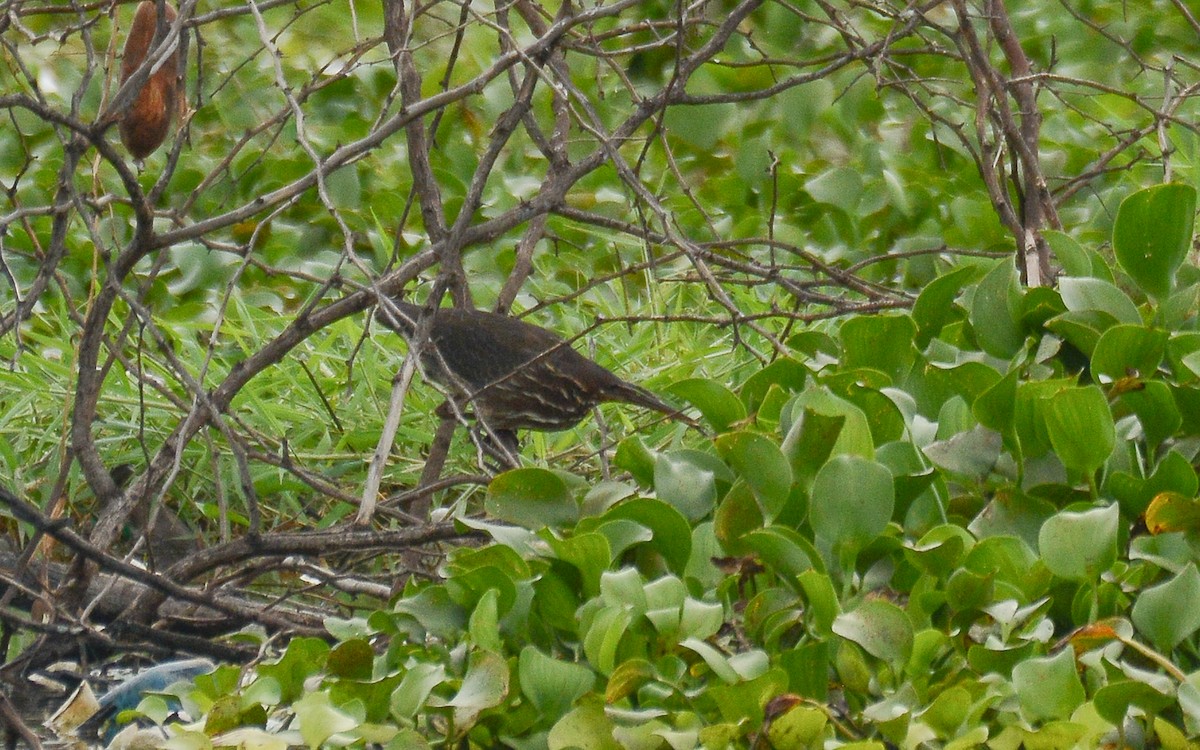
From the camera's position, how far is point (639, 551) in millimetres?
2406

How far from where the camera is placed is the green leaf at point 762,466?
232cm

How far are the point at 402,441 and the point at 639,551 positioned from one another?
7.59ft

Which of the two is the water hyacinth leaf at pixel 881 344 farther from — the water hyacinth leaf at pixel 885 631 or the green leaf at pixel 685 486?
the water hyacinth leaf at pixel 885 631

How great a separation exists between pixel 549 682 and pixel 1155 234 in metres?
1.33

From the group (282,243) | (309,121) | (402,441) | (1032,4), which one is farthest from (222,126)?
(1032,4)

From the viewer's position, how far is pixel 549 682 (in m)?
2.18

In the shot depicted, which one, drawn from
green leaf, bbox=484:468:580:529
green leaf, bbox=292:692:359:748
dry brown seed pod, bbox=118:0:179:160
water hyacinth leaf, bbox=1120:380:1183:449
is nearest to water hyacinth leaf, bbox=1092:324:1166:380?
water hyacinth leaf, bbox=1120:380:1183:449

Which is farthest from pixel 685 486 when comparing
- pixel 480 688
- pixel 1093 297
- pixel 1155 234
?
pixel 1155 234

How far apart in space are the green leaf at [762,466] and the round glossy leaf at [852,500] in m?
0.08

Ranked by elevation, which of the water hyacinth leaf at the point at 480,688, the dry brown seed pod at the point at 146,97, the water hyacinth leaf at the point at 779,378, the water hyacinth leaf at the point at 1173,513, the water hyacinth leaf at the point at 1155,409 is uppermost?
the dry brown seed pod at the point at 146,97

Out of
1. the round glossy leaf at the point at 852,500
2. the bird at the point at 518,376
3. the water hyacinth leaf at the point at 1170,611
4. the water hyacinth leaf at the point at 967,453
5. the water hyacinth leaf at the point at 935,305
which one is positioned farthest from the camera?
the bird at the point at 518,376

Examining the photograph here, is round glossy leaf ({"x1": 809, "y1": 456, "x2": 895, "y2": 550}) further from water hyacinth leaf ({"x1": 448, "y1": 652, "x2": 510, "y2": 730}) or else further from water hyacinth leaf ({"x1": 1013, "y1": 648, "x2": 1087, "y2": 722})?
water hyacinth leaf ({"x1": 448, "y1": 652, "x2": 510, "y2": 730})

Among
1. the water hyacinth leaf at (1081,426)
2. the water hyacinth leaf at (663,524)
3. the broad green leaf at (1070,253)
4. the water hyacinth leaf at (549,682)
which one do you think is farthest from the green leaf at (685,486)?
the broad green leaf at (1070,253)

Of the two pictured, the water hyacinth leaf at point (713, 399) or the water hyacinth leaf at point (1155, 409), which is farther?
the water hyacinth leaf at point (713, 399)
